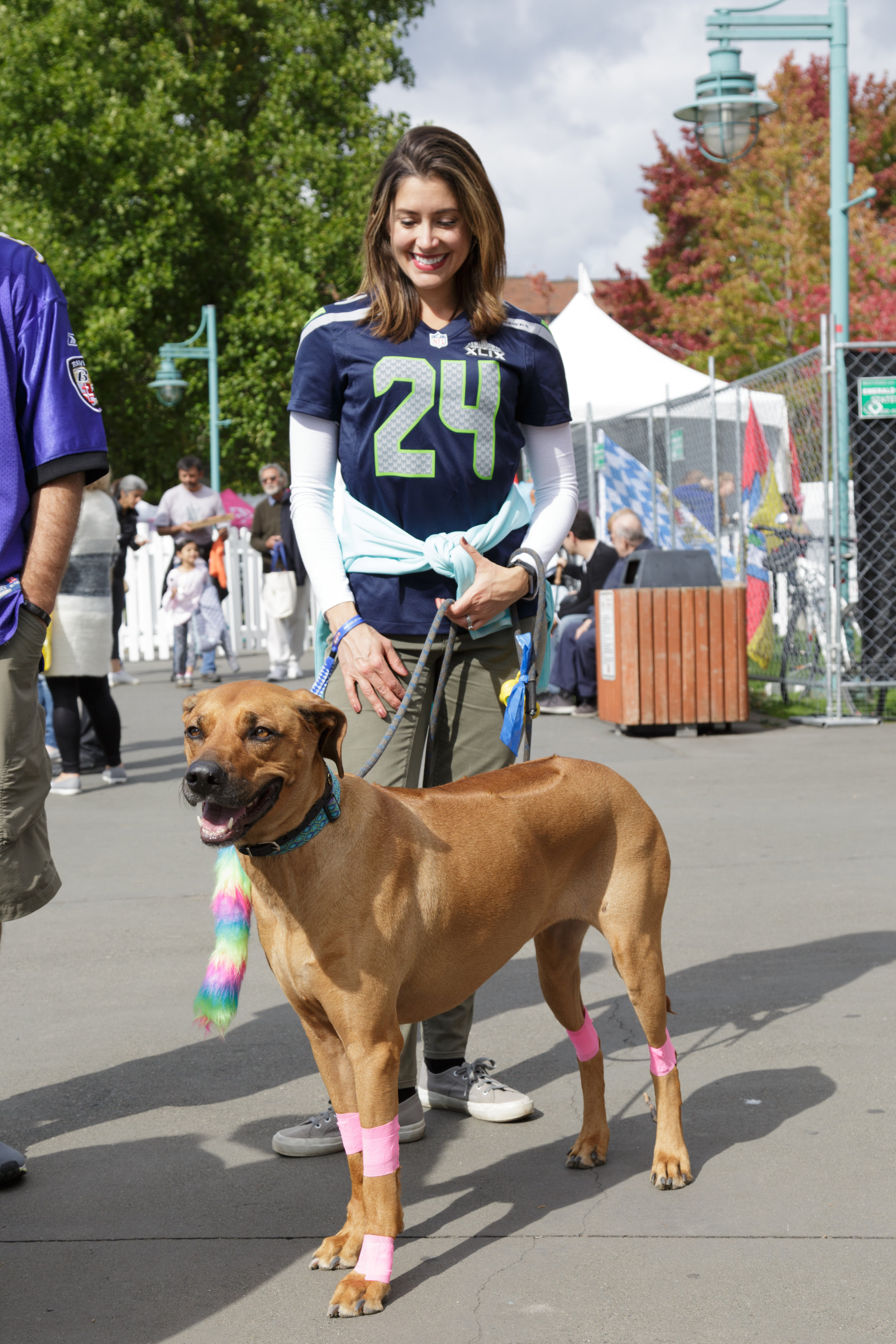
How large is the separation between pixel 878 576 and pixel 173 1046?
300 inches

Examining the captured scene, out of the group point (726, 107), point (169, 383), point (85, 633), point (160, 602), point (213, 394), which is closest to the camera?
point (85, 633)

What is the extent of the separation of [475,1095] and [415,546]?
147 cm

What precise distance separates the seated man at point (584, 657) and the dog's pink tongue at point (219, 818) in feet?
29.7

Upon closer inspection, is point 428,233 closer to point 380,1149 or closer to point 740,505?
point 380,1149

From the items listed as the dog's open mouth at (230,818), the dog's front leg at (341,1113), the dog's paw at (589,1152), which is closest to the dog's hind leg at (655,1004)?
the dog's paw at (589,1152)

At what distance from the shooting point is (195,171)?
2855cm

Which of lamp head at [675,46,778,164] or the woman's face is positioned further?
lamp head at [675,46,778,164]

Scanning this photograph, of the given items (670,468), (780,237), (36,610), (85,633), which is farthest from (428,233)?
(780,237)

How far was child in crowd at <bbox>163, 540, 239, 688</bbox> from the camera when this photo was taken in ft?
46.9

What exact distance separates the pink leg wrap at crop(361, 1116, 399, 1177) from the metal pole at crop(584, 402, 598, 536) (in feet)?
41.5

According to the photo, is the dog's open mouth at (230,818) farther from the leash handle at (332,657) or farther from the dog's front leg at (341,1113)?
the leash handle at (332,657)

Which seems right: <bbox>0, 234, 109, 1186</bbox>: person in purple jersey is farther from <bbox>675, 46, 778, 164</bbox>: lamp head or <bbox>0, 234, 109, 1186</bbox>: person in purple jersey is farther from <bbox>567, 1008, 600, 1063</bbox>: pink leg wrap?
<bbox>675, 46, 778, 164</bbox>: lamp head

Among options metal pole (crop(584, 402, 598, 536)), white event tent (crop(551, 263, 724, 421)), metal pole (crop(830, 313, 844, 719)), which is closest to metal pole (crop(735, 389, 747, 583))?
metal pole (crop(830, 313, 844, 719))

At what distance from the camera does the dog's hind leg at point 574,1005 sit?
340 cm
